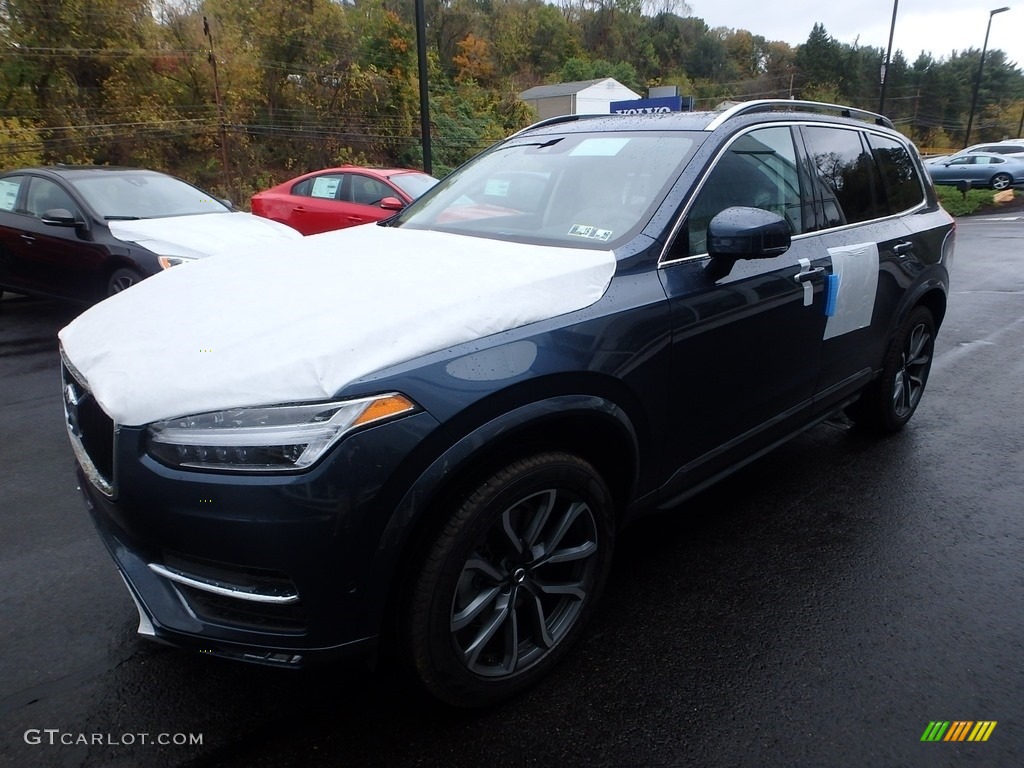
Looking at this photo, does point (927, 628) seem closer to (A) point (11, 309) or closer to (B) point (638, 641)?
(B) point (638, 641)

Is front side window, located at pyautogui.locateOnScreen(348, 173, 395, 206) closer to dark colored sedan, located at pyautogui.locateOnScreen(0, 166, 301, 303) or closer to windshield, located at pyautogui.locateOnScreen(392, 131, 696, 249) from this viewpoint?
dark colored sedan, located at pyautogui.locateOnScreen(0, 166, 301, 303)

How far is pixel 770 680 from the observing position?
7.64 ft

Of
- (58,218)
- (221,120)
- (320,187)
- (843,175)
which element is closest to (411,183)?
(320,187)

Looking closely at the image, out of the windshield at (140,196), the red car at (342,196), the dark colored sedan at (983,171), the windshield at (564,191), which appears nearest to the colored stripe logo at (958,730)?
the windshield at (564,191)

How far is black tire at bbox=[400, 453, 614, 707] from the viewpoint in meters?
1.92

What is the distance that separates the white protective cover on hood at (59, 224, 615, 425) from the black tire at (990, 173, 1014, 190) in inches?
1199

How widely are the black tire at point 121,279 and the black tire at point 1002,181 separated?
30.0 m

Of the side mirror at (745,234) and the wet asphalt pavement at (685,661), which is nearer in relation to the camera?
the wet asphalt pavement at (685,661)

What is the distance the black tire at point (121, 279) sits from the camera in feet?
20.0

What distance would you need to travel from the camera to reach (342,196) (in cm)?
944

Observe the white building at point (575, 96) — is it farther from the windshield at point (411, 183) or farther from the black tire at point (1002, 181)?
the windshield at point (411, 183)

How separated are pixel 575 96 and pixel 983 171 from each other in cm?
2918

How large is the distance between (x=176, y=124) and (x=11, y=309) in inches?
693

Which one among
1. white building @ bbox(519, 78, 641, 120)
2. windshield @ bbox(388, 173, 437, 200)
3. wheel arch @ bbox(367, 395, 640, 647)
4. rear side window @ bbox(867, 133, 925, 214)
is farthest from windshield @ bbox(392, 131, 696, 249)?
white building @ bbox(519, 78, 641, 120)
